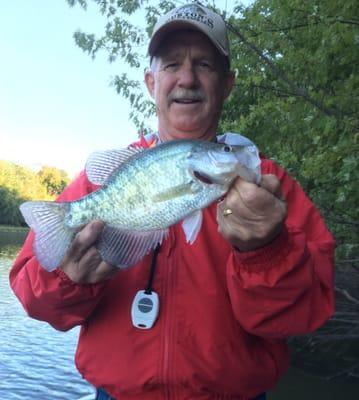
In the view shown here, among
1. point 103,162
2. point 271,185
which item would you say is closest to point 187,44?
point 103,162

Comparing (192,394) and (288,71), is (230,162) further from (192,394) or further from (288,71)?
(288,71)

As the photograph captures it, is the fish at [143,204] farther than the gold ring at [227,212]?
Yes

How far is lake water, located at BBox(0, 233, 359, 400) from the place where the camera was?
36.8 feet

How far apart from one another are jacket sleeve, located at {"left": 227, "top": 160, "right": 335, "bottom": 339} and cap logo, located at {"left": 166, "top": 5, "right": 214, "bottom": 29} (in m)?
1.33

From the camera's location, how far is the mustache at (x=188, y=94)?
9.41 ft

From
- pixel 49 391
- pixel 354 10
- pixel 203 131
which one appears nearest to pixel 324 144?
pixel 354 10

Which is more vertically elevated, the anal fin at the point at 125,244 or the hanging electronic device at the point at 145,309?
the anal fin at the point at 125,244

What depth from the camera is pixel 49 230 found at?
94.2 inches

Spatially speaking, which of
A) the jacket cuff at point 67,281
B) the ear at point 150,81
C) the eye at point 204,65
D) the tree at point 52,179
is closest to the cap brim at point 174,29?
the eye at point 204,65

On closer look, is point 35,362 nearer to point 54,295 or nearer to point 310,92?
point 310,92

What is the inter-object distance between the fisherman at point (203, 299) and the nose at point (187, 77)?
1.38 feet

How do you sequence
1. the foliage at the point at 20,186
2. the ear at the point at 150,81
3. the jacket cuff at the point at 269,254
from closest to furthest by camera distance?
the jacket cuff at the point at 269,254 → the ear at the point at 150,81 → the foliage at the point at 20,186

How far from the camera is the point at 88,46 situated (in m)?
14.1

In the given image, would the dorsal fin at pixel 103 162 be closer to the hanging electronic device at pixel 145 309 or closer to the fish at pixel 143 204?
the fish at pixel 143 204
